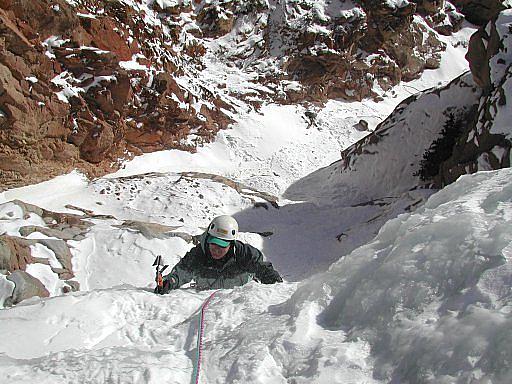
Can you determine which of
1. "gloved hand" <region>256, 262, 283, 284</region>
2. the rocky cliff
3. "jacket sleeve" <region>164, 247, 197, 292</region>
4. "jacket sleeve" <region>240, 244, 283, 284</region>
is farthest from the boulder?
the rocky cliff

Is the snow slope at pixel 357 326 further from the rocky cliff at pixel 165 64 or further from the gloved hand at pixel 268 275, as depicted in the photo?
the rocky cliff at pixel 165 64

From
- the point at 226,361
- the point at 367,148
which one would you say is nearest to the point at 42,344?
the point at 226,361

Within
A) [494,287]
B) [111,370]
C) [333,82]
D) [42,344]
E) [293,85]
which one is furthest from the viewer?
[333,82]

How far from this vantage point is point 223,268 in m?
5.28

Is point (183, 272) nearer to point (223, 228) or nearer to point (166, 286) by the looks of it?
point (166, 286)

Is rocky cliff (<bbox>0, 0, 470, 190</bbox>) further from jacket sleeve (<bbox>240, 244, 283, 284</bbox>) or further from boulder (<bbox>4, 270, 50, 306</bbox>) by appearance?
jacket sleeve (<bbox>240, 244, 283, 284</bbox>)

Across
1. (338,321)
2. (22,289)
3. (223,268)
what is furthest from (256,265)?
(22,289)

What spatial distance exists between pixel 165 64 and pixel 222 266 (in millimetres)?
13732

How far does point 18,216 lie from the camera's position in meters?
8.83

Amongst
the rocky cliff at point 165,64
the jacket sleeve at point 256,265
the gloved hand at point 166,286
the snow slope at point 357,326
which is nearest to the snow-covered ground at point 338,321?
the snow slope at point 357,326

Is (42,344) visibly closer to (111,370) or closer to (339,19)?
(111,370)

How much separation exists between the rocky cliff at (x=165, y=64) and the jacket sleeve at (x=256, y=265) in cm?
1000

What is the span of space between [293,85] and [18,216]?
18.3 meters

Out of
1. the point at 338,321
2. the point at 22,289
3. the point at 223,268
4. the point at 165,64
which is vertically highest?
the point at 165,64
